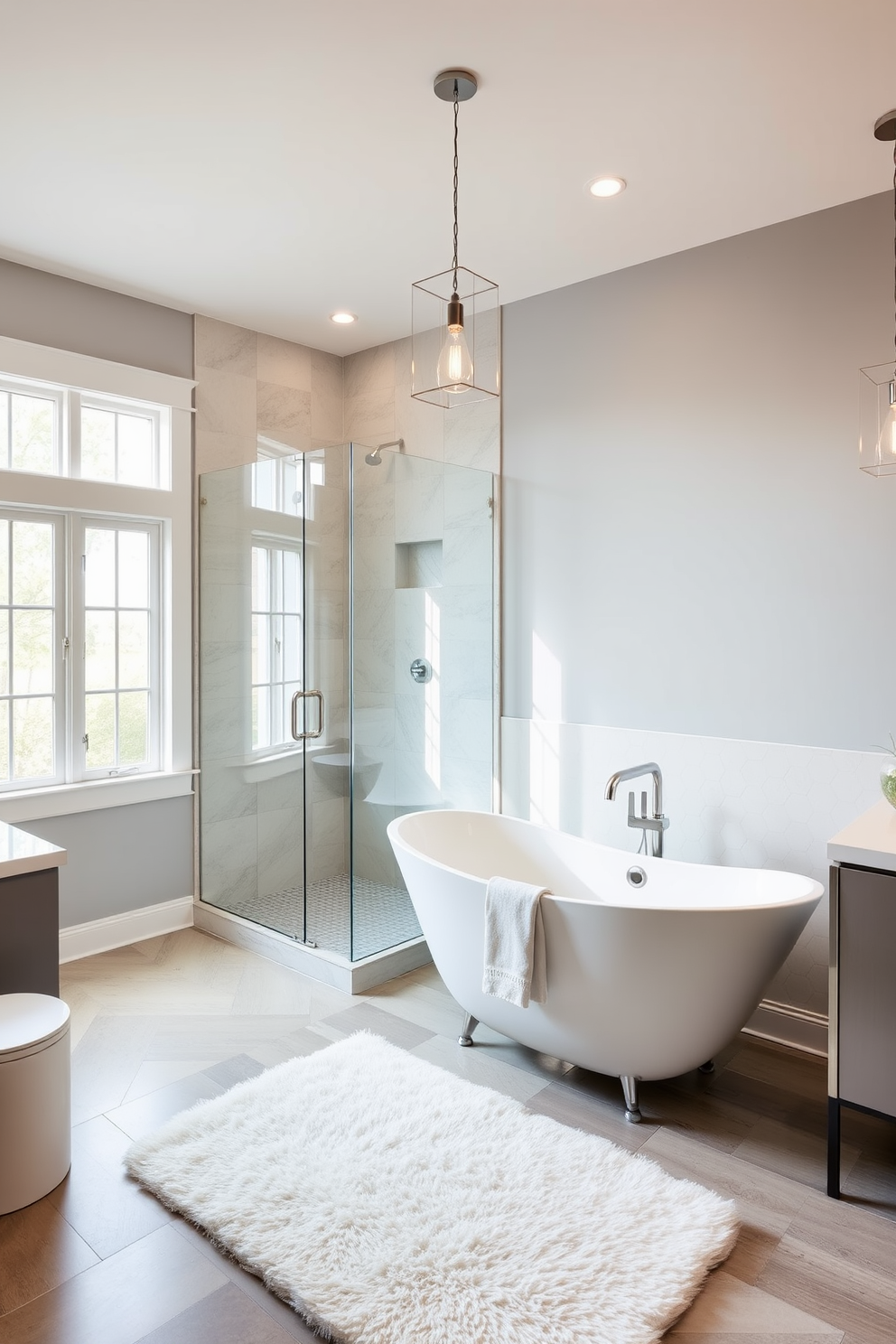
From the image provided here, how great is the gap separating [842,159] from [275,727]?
2.82 meters

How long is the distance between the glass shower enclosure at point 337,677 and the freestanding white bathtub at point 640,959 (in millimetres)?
619

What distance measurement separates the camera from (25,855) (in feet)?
7.31

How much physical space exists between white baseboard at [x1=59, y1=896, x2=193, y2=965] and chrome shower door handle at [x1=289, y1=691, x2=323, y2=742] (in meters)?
1.15

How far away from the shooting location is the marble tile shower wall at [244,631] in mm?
3367

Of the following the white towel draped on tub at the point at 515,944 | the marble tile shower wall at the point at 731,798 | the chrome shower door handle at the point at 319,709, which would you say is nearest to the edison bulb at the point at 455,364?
the white towel draped on tub at the point at 515,944

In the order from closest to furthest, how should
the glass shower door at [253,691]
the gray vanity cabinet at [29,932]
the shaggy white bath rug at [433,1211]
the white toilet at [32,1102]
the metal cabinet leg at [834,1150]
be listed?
the shaggy white bath rug at [433,1211]
the white toilet at [32,1102]
the metal cabinet leg at [834,1150]
the gray vanity cabinet at [29,932]
the glass shower door at [253,691]

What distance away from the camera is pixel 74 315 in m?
3.49

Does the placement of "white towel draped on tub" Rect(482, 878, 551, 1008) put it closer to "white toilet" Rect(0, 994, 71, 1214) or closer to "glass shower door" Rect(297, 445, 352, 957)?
"glass shower door" Rect(297, 445, 352, 957)

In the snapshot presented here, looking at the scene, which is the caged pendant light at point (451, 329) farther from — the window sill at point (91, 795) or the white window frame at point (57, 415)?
the window sill at point (91, 795)

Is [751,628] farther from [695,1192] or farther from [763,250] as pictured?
[695,1192]

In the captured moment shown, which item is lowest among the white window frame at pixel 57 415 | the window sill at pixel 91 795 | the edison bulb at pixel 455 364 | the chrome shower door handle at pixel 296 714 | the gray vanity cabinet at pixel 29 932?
the gray vanity cabinet at pixel 29 932

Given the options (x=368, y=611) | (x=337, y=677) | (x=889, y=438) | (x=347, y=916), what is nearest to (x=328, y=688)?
(x=337, y=677)

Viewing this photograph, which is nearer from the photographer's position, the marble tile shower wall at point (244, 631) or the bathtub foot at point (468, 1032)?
the bathtub foot at point (468, 1032)

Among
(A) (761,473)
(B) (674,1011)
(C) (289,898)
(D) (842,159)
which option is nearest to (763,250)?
(D) (842,159)
